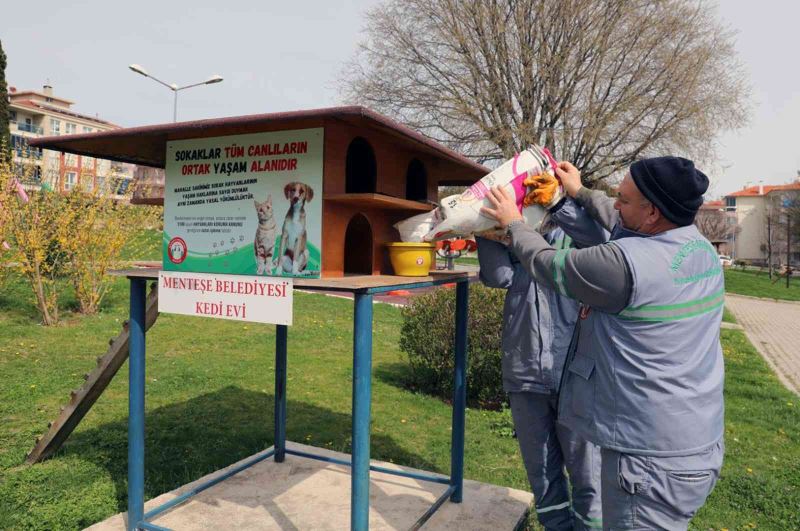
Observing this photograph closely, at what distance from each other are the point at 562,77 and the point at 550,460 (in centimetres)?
1667

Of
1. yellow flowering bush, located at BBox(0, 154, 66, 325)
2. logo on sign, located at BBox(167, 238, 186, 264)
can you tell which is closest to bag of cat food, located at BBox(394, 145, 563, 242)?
logo on sign, located at BBox(167, 238, 186, 264)

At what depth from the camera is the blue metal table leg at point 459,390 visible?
380cm

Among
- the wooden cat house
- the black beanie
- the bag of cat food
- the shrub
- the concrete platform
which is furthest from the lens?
the shrub

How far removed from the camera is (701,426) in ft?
6.68

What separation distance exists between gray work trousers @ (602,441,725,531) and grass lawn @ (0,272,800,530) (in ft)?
7.91

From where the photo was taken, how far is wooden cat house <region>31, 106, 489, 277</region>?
9.29 feet

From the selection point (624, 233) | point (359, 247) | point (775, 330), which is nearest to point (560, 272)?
point (624, 233)

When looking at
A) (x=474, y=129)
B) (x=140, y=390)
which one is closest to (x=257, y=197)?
(x=140, y=390)

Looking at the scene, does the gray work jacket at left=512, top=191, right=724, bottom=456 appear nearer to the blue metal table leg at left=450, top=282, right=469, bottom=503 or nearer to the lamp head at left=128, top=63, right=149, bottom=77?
the blue metal table leg at left=450, top=282, right=469, bottom=503

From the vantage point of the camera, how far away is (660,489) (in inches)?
78.5

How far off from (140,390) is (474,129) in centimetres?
1657

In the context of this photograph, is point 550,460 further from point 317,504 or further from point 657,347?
point 317,504

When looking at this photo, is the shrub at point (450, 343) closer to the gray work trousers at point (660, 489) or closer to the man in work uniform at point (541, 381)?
the man in work uniform at point (541, 381)

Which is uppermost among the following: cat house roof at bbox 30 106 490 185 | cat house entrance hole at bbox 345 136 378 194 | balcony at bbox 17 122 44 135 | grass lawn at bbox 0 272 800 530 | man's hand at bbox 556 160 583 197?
balcony at bbox 17 122 44 135
